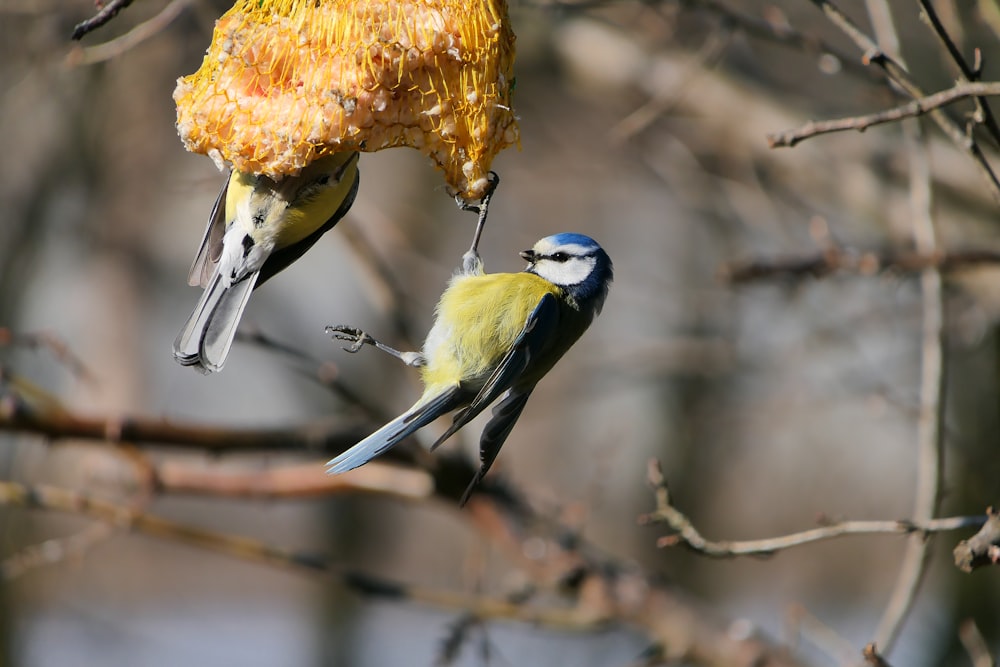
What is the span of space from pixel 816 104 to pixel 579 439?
8.85 metres

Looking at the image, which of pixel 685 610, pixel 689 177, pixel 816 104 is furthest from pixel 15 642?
pixel 816 104

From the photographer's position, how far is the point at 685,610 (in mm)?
3428

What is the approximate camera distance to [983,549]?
1.57 m

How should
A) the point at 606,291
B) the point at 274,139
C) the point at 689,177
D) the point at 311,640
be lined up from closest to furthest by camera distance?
the point at 274,139, the point at 606,291, the point at 689,177, the point at 311,640

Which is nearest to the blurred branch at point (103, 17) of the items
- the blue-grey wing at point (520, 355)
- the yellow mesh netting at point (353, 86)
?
the yellow mesh netting at point (353, 86)

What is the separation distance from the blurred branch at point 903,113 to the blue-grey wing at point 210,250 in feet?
4.17

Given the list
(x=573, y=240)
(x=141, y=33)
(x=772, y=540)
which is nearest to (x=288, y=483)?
(x=573, y=240)

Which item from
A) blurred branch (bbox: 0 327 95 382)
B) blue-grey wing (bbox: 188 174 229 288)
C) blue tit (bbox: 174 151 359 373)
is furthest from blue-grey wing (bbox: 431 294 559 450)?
blurred branch (bbox: 0 327 95 382)

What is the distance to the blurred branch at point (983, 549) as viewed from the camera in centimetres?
156

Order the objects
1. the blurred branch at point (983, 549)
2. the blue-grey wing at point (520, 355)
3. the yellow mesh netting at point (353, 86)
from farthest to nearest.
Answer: the blue-grey wing at point (520, 355)
the yellow mesh netting at point (353, 86)
the blurred branch at point (983, 549)

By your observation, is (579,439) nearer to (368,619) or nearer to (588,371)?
(368,619)

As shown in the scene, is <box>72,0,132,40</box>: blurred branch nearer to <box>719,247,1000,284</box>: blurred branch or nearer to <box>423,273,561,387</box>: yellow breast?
<box>423,273,561,387</box>: yellow breast

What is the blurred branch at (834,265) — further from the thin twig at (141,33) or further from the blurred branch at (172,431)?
the thin twig at (141,33)

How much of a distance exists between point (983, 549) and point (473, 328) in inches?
56.9
